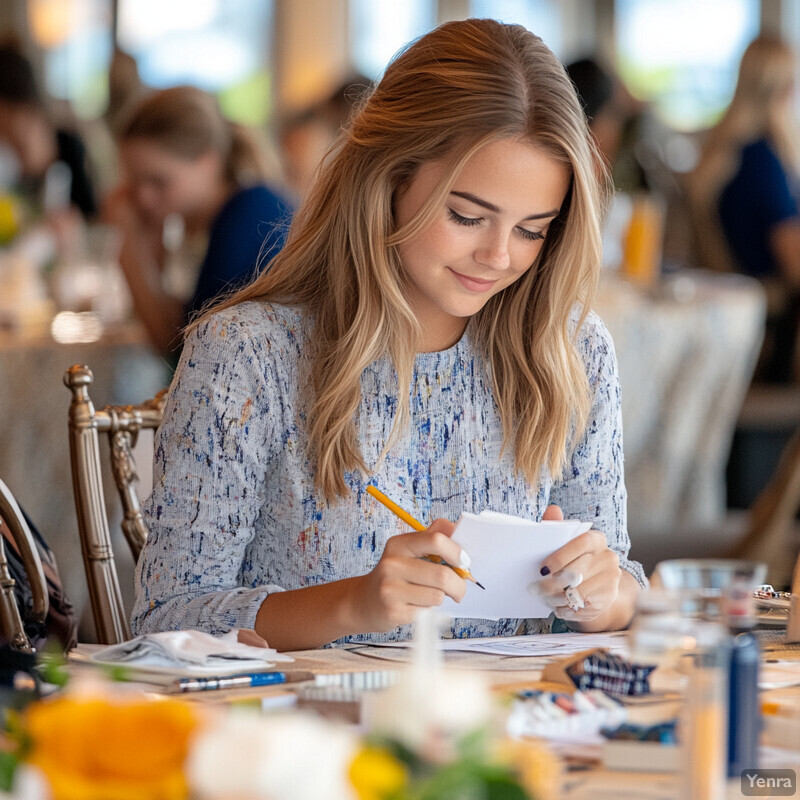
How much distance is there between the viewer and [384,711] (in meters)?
0.65

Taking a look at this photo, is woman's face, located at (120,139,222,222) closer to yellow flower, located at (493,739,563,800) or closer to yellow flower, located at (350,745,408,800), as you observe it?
yellow flower, located at (493,739,563,800)

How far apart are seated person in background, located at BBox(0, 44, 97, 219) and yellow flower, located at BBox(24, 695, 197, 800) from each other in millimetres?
5078

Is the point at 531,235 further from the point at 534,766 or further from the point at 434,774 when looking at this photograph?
the point at 434,774

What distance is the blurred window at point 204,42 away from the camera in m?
9.02

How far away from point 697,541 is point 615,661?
6.85ft

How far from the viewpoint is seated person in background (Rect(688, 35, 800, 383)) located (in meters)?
5.52

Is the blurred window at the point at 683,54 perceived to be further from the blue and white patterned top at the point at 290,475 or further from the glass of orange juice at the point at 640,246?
the blue and white patterned top at the point at 290,475

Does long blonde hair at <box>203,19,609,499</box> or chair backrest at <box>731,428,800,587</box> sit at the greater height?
long blonde hair at <box>203,19,609,499</box>

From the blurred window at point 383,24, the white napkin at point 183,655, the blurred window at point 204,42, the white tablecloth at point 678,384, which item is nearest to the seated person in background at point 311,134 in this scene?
the white tablecloth at point 678,384

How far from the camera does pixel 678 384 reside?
435cm

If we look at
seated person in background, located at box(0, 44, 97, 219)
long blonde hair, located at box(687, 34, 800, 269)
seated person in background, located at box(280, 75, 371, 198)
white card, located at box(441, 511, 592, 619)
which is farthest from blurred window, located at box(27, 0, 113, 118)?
white card, located at box(441, 511, 592, 619)

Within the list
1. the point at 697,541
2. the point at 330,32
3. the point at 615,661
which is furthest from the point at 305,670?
the point at 330,32

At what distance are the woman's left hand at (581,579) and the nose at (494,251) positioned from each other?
0.37 metres

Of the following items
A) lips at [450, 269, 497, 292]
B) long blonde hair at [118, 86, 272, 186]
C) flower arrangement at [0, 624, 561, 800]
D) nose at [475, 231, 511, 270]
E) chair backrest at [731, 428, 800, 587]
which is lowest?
chair backrest at [731, 428, 800, 587]
